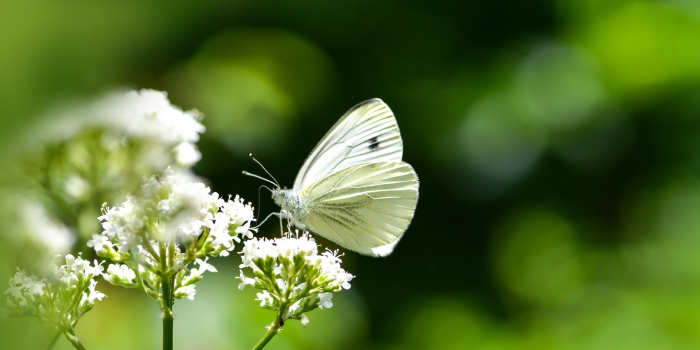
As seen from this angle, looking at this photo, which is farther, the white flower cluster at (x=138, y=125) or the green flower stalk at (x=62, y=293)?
the green flower stalk at (x=62, y=293)

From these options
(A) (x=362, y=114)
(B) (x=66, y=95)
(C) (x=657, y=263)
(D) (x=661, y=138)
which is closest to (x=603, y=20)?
(D) (x=661, y=138)

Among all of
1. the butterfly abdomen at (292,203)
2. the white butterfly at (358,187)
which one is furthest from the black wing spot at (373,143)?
the butterfly abdomen at (292,203)

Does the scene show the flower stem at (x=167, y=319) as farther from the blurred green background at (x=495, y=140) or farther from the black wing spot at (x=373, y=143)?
the blurred green background at (x=495, y=140)

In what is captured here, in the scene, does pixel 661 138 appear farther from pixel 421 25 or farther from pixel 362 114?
pixel 362 114

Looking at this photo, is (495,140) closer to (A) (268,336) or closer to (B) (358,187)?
(B) (358,187)

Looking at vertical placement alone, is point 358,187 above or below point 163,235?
above

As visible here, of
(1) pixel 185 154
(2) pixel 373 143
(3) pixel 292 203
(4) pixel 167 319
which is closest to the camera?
(4) pixel 167 319

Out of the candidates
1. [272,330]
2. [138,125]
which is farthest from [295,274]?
[138,125]
